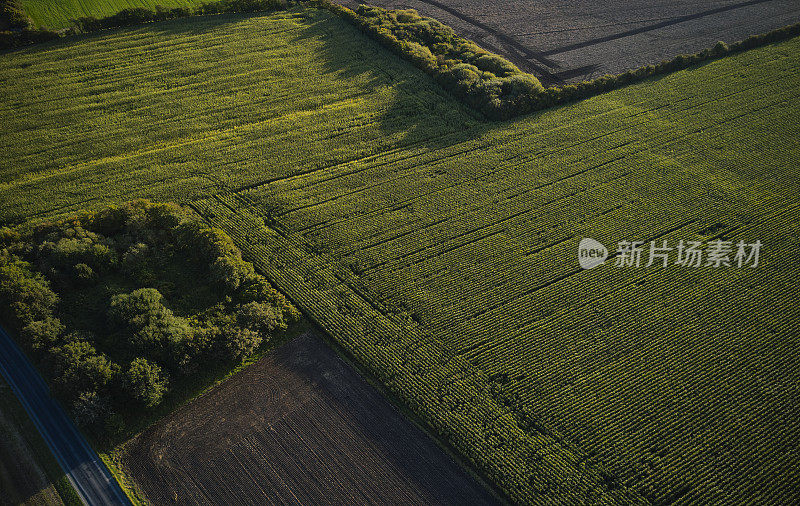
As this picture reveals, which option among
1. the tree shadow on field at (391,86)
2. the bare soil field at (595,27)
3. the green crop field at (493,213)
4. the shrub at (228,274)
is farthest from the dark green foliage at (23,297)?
the bare soil field at (595,27)

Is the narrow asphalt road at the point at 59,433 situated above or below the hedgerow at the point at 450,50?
below

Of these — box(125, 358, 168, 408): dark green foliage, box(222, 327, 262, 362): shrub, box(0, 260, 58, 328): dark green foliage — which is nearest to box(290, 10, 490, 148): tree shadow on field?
box(222, 327, 262, 362): shrub

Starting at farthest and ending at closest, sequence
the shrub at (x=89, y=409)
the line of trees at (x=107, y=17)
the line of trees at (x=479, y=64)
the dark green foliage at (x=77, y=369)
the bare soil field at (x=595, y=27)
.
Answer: the bare soil field at (x=595, y=27)
the line of trees at (x=107, y=17)
the line of trees at (x=479, y=64)
the dark green foliage at (x=77, y=369)
the shrub at (x=89, y=409)

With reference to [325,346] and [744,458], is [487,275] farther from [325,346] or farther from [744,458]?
[744,458]

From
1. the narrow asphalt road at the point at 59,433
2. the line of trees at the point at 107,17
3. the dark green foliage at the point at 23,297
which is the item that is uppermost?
the line of trees at the point at 107,17

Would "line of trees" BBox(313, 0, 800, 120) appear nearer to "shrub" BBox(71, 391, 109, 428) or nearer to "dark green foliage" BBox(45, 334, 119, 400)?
"dark green foliage" BBox(45, 334, 119, 400)

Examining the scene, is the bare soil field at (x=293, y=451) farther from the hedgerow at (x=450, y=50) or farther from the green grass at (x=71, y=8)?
the green grass at (x=71, y=8)

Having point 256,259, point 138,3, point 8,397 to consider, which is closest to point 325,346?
point 256,259
